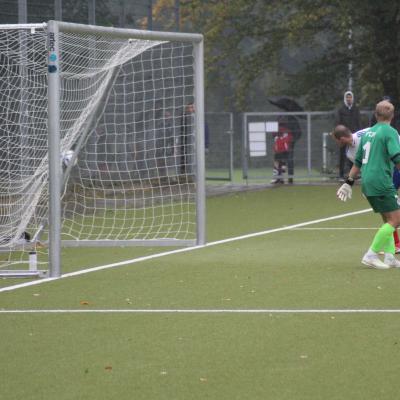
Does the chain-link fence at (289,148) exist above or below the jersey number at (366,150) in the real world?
below

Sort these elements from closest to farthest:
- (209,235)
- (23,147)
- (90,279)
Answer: (90,279), (23,147), (209,235)

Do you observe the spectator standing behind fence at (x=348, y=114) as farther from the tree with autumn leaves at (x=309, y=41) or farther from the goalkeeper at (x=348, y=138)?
the goalkeeper at (x=348, y=138)

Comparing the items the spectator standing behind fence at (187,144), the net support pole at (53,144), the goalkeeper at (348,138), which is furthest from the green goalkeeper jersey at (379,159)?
the spectator standing behind fence at (187,144)

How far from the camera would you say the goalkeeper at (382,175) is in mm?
12328

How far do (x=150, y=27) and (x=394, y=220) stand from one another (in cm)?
1559

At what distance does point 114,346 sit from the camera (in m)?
8.54

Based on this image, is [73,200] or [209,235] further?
[73,200]

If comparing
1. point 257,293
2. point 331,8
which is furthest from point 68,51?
point 331,8

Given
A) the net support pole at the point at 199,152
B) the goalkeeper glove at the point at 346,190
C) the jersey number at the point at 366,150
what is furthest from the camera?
the net support pole at the point at 199,152

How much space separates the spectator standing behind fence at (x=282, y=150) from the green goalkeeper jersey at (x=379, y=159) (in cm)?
1654

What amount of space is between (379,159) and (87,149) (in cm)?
924

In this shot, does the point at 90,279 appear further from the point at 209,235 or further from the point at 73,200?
the point at 73,200

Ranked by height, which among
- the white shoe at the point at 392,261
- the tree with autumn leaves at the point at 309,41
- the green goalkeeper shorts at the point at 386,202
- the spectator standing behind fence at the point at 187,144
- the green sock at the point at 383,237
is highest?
the tree with autumn leaves at the point at 309,41

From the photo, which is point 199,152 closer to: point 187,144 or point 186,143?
point 187,144
